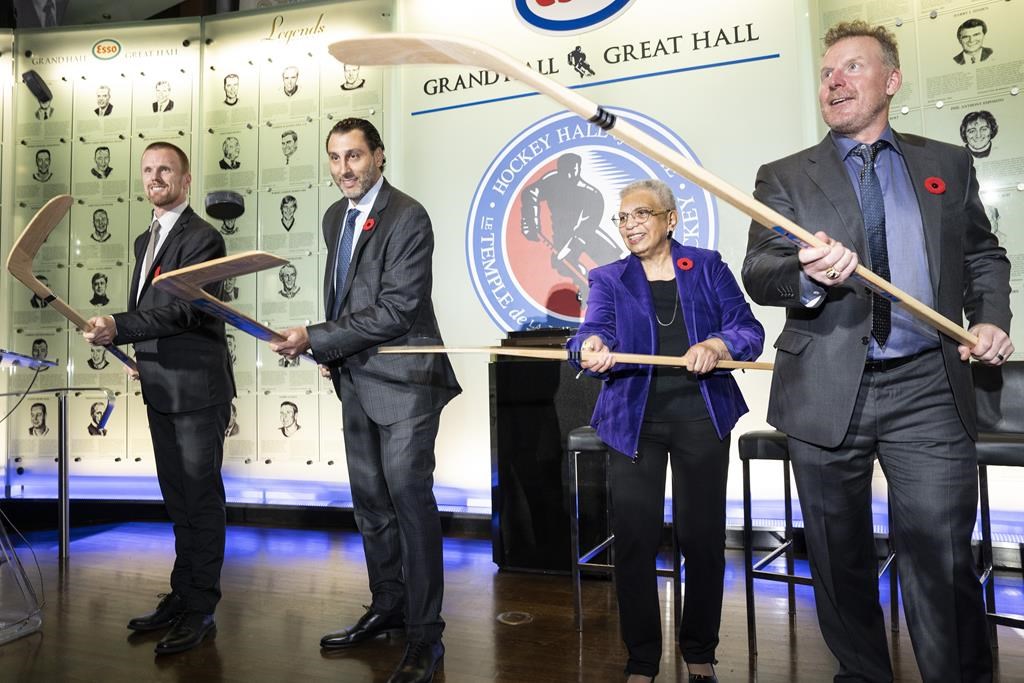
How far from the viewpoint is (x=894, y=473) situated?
1.80 metres

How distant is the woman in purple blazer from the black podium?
4.53 feet

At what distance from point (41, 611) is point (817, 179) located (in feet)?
11.8

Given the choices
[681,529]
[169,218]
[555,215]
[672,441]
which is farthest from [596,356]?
[555,215]

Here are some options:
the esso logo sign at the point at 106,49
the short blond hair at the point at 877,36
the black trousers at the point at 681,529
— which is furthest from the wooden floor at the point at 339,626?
the esso logo sign at the point at 106,49

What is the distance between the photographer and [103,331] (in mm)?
2701

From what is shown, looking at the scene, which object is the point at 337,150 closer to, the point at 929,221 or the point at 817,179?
the point at 817,179

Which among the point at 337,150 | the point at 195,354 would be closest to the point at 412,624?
the point at 195,354

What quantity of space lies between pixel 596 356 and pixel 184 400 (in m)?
1.71

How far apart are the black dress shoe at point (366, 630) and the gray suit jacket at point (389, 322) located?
0.85m

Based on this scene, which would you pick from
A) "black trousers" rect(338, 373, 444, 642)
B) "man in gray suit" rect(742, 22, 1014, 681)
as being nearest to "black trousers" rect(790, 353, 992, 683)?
"man in gray suit" rect(742, 22, 1014, 681)

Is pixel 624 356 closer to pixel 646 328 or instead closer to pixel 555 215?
pixel 646 328

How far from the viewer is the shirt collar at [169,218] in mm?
3037

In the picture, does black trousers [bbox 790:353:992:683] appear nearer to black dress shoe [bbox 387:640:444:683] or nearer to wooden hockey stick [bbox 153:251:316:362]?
black dress shoe [bbox 387:640:444:683]

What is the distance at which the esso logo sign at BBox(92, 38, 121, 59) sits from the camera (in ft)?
19.0
